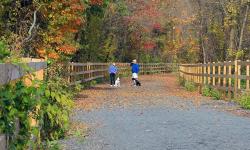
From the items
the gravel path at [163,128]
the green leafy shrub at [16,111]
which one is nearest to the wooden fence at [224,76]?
the gravel path at [163,128]

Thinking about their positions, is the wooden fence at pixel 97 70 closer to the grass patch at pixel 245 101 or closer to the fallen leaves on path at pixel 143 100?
the fallen leaves on path at pixel 143 100

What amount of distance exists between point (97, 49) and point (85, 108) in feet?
73.2

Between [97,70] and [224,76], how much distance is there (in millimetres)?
16807

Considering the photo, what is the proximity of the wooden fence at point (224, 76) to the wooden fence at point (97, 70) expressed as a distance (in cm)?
577

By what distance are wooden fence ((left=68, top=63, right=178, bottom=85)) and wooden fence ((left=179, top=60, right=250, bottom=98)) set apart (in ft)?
18.9

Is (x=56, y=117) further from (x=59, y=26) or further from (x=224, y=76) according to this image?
(x=224, y=76)

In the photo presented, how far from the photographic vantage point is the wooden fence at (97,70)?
84.1 feet

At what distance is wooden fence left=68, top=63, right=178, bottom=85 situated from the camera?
84.1 feet

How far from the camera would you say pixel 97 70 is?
37406 millimetres

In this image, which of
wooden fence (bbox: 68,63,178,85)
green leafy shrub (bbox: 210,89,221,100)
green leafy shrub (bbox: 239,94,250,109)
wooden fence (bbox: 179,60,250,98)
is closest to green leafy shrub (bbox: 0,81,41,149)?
green leafy shrub (bbox: 239,94,250,109)

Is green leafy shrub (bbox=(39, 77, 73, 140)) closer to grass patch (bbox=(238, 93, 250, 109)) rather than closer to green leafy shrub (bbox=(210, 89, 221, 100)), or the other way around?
grass patch (bbox=(238, 93, 250, 109))

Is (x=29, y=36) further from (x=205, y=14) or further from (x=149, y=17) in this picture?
(x=149, y=17)

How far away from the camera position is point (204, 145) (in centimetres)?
918

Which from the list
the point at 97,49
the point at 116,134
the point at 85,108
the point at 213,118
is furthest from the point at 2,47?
the point at 97,49
